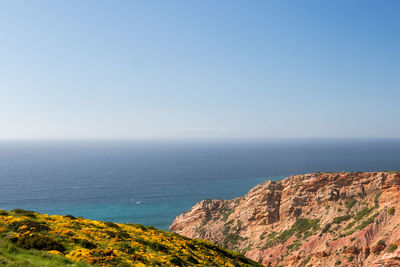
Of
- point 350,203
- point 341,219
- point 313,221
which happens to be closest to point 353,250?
point 341,219

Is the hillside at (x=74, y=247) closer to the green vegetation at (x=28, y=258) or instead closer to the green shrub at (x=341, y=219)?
the green vegetation at (x=28, y=258)

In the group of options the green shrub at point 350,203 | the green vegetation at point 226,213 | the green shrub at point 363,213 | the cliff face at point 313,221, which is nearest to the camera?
the cliff face at point 313,221

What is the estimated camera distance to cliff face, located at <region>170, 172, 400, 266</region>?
1693 inches

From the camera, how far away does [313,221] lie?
189 ft

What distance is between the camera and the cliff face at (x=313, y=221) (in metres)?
43.0

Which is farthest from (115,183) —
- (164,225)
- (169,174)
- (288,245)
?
(288,245)

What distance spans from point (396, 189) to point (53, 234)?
216ft

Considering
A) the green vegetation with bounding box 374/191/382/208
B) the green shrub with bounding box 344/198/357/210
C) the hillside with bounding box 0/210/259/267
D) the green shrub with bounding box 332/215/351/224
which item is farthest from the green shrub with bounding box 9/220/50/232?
the green vegetation with bounding box 374/191/382/208

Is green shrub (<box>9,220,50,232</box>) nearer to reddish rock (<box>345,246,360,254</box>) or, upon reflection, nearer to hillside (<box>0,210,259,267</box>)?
hillside (<box>0,210,259,267</box>)

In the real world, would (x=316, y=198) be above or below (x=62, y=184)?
above

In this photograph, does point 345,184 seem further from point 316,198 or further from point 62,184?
point 62,184

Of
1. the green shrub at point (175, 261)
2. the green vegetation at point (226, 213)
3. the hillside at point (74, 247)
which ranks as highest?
the hillside at point (74, 247)

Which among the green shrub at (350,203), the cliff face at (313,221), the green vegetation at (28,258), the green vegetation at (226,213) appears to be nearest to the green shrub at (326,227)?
the cliff face at (313,221)

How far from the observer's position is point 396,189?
51.2 meters
